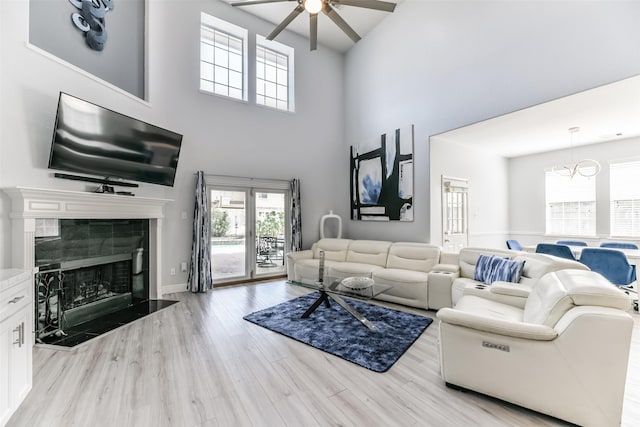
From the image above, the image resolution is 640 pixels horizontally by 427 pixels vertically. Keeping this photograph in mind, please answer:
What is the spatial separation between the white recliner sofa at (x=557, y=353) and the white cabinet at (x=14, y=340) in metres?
2.82

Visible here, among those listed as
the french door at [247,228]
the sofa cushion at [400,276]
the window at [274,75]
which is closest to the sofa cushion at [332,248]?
the french door at [247,228]

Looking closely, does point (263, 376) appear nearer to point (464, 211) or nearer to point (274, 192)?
point (274, 192)

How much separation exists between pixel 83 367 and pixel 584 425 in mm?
3761

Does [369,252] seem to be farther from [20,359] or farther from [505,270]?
[20,359]

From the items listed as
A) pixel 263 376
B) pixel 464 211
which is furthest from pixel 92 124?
pixel 464 211

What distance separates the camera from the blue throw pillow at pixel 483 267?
11.7 ft

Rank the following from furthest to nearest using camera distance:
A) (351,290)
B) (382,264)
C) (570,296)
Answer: (382,264)
(351,290)
(570,296)

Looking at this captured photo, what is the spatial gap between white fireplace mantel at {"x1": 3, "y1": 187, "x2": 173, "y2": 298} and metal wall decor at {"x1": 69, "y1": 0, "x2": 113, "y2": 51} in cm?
220

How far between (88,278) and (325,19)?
20.1ft

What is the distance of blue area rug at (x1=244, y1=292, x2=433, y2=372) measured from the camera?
8.41ft


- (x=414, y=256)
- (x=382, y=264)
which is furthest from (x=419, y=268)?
(x=382, y=264)

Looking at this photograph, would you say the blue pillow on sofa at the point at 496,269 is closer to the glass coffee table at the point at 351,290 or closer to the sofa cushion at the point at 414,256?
the sofa cushion at the point at 414,256

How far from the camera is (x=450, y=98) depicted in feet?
14.5

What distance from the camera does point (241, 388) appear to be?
2.08 m
